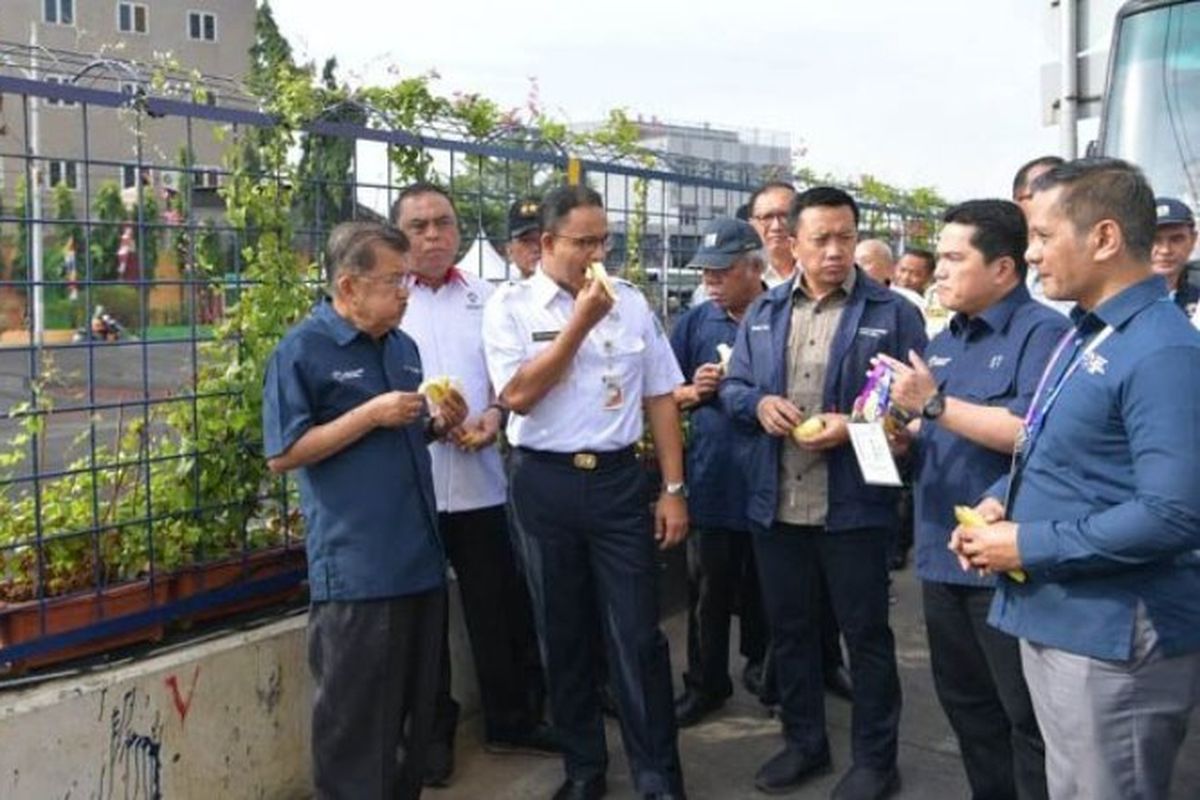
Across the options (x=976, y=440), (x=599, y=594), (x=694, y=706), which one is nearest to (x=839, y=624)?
(x=599, y=594)

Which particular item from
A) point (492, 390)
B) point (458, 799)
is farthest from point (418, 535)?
point (458, 799)

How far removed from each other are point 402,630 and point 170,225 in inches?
59.3

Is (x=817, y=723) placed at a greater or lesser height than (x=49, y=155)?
lesser

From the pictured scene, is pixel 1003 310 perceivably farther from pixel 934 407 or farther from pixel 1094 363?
pixel 1094 363

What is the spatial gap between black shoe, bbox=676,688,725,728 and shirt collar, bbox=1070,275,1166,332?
264 cm

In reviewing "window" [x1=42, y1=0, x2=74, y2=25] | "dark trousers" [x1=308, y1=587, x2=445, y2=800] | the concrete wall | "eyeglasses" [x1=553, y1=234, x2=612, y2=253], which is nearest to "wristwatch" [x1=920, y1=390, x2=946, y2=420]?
"eyeglasses" [x1=553, y1=234, x2=612, y2=253]

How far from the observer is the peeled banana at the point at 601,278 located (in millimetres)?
3335

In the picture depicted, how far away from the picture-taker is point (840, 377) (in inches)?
144

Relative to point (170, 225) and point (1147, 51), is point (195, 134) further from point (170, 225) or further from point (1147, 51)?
point (1147, 51)

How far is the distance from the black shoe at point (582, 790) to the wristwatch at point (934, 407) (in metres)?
1.69

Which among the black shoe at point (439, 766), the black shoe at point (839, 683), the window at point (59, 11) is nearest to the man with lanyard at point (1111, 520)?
the black shoe at point (439, 766)

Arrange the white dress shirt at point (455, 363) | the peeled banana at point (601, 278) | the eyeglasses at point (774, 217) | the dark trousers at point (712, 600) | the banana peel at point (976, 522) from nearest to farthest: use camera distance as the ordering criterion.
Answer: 1. the banana peel at point (976, 522)
2. the peeled banana at point (601, 278)
3. the white dress shirt at point (455, 363)
4. the dark trousers at point (712, 600)
5. the eyeglasses at point (774, 217)

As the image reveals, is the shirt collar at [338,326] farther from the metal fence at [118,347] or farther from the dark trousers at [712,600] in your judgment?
the dark trousers at [712,600]

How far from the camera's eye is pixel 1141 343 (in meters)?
2.25
